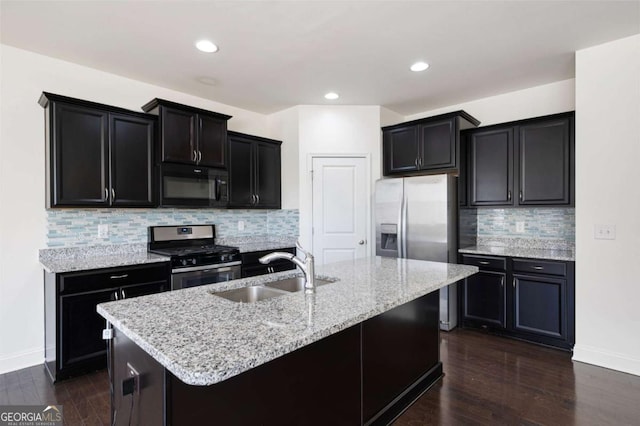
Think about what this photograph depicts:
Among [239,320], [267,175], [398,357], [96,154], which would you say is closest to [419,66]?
[267,175]

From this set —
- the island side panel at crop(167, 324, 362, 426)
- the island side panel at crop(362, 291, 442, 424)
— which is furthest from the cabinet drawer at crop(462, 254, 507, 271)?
the island side panel at crop(167, 324, 362, 426)

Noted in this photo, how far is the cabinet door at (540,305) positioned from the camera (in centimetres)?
316

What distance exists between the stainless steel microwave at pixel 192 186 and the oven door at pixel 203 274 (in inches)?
27.4

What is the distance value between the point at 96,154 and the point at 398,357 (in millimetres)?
2910

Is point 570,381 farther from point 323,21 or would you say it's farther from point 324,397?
point 323,21

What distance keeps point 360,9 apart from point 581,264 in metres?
2.74

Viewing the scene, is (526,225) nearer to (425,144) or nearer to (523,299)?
(523,299)

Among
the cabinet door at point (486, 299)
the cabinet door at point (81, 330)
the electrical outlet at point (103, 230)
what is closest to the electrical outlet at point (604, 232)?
the cabinet door at point (486, 299)

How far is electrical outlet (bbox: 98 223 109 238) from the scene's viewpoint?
325cm

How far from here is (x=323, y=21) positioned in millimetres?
2484

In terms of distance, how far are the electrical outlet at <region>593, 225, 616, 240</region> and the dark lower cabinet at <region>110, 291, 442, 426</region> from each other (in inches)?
63.5

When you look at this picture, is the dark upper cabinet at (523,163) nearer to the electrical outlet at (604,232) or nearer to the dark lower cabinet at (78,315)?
the electrical outlet at (604,232)

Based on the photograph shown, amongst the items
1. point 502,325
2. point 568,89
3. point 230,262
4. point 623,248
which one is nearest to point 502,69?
point 568,89

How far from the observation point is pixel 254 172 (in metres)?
4.32
